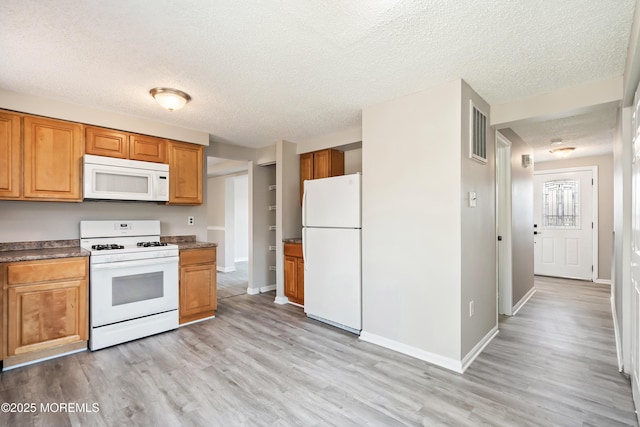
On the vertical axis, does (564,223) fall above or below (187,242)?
above

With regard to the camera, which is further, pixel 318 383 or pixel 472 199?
pixel 472 199

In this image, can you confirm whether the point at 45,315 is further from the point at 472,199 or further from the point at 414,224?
the point at 472,199

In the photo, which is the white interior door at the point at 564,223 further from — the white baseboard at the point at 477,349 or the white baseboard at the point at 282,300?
the white baseboard at the point at 282,300

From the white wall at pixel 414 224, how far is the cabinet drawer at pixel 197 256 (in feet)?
6.26

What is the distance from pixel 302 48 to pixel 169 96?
54.3 inches

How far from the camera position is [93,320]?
2.81 m

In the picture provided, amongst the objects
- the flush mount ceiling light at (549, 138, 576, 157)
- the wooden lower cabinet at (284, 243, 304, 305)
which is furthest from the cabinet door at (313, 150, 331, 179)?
the flush mount ceiling light at (549, 138, 576, 157)

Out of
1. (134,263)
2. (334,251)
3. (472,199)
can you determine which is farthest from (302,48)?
(134,263)

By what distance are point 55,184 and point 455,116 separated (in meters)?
3.80

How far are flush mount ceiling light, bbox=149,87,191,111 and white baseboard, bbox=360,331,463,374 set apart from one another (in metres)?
2.89

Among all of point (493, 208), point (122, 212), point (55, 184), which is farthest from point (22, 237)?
point (493, 208)

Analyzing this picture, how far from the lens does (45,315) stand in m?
2.62

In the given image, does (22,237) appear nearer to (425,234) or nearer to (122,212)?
(122,212)

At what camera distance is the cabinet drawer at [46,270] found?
2482mm
